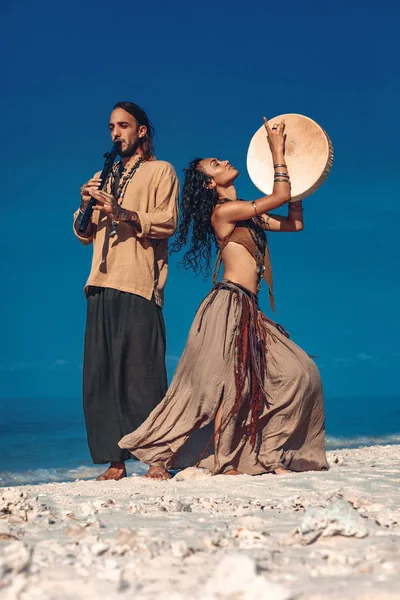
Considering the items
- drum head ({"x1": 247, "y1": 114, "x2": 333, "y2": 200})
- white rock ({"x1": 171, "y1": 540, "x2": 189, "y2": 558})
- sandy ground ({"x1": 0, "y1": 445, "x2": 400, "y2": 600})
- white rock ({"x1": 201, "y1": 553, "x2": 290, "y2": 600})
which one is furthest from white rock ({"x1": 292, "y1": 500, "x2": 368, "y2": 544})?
drum head ({"x1": 247, "y1": 114, "x2": 333, "y2": 200})

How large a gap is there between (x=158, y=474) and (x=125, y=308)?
3.31ft

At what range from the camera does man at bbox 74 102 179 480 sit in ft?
15.0

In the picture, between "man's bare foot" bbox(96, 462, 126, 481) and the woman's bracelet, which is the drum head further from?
"man's bare foot" bbox(96, 462, 126, 481)

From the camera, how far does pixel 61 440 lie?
12469 mm

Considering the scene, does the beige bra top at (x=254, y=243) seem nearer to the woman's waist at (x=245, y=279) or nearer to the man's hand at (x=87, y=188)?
the woman's waist at (x=245, y=279)

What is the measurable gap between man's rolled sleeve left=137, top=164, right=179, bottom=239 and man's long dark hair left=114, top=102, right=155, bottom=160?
25 cm

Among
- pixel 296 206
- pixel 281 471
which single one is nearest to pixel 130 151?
pixel 296 206

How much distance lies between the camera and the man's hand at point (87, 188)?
15.0 ft

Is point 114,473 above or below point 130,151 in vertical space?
below

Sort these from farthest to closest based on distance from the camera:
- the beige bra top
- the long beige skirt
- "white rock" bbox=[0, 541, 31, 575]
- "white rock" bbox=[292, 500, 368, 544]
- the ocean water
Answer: the ocean water → the beige bra top → the long beige skirt → "white rock" bbox=[292, 500, 368, 544] → "white rock" bbox=[0, 541, 31, 575]

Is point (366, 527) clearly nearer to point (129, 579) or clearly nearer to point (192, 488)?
point (129, 579)

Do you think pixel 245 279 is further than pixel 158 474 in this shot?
Yes

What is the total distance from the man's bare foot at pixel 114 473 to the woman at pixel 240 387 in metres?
0.19

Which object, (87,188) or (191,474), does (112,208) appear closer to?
(87,188)
